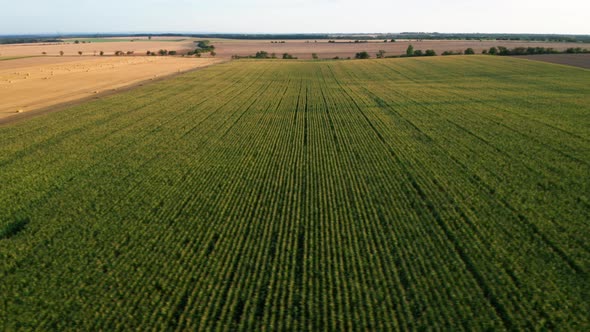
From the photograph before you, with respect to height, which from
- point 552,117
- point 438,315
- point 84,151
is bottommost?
point 438,315

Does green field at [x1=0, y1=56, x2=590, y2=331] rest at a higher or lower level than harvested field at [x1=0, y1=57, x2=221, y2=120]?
lower

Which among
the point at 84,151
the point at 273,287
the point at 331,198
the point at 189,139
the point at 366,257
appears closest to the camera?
the point at 273,287

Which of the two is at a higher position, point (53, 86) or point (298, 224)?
point (53, 86)

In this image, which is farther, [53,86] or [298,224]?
[53,86]

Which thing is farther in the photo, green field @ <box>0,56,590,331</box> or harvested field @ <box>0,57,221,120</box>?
harvested field @ <box>0,57,221,120</box>

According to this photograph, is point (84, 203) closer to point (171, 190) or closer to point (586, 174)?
point (171, 190)

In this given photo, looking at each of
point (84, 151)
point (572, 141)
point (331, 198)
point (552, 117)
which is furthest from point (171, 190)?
point (552, 117)

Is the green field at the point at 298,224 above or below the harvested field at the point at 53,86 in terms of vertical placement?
below

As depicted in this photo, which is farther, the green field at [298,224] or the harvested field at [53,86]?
the harvested field at [53,86]
